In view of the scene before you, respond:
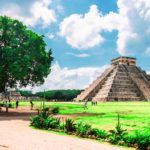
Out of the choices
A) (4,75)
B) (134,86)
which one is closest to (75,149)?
(4,75)

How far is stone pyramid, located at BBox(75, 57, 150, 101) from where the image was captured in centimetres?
11225

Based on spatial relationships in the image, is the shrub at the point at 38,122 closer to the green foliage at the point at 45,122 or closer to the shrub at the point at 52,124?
the green foliage at the point at 45,122

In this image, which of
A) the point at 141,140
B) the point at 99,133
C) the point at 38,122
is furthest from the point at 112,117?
the point at 141,140

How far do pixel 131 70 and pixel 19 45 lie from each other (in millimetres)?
86894

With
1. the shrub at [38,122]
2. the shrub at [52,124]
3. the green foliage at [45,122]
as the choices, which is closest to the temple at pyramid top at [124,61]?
the shrub at [38,122]

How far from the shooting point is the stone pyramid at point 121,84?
112 metres

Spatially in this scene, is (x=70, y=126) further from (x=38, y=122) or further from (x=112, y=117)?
(x=112, y=117)

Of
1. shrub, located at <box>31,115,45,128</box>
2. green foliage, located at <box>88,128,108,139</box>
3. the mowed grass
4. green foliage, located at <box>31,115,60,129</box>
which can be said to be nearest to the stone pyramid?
the mowed grass

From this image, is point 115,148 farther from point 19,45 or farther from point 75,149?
point 19,45

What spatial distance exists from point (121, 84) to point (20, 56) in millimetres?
75263

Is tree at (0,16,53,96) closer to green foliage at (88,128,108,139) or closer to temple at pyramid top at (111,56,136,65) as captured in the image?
green foliage at (88,128,108,139)

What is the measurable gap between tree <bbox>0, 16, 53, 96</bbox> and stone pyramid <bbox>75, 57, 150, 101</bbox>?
59150 mm

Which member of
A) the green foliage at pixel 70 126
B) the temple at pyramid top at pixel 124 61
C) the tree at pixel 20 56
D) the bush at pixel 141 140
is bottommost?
the bush at pixel 141 140

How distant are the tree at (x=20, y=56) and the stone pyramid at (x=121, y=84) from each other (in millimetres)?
59150
